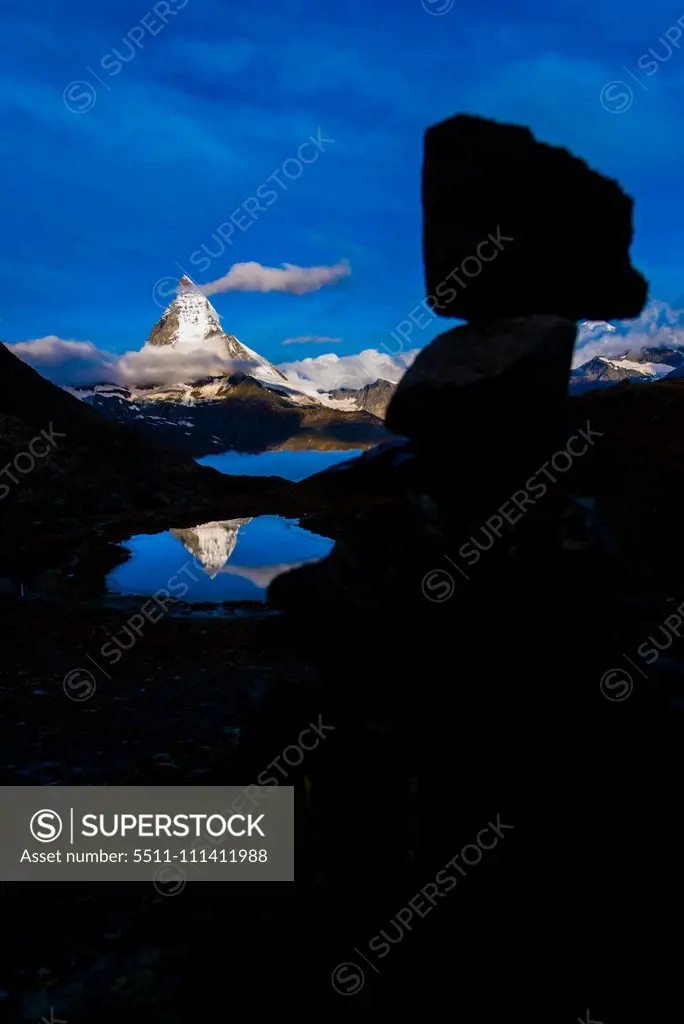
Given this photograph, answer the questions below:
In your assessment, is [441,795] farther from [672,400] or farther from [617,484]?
[672,400]

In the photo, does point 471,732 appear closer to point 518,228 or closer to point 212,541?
point 518,228

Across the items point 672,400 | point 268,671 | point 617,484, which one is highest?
point 672,400

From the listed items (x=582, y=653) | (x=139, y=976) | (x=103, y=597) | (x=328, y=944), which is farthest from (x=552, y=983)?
(x=103, y=597)

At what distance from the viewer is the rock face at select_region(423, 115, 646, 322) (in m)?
8.22

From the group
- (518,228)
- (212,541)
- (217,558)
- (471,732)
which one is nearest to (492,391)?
(518,228)

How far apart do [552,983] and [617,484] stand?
3092 cm

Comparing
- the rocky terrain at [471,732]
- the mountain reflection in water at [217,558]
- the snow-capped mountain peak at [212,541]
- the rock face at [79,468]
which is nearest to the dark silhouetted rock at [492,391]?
the rocky terrain at [471,732]

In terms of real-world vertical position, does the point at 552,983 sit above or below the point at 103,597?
below

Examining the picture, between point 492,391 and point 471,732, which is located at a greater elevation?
point 492,391

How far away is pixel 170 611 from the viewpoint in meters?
24.0

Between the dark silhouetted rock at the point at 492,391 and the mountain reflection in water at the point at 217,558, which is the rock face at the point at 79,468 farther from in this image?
the dark silhouetted rock at the point at 492,391

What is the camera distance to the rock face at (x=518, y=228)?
822 centimetres

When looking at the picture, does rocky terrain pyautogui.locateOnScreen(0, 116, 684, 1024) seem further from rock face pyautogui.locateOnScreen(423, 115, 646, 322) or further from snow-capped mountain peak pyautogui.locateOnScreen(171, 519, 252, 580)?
snow-capped mountain peak pyautogui.locateOnScreen(171, 519, 252, 580)

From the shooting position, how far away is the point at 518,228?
8.23 metres
